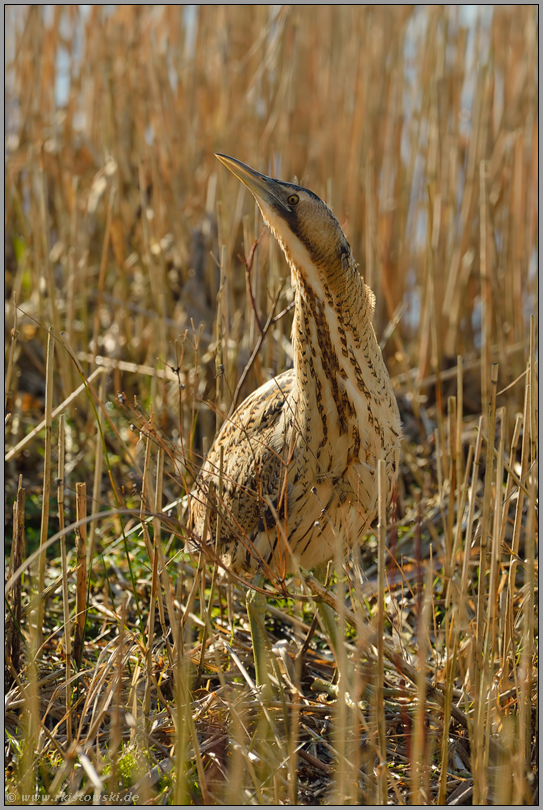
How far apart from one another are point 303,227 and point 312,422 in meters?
0.50

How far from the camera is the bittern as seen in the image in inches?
73.9

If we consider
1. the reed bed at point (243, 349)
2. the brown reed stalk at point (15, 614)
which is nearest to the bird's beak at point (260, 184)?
the reed bed at point (243, 349)

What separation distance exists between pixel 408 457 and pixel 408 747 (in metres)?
1.41

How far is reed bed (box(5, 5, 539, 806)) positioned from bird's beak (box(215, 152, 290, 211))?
0.37 m

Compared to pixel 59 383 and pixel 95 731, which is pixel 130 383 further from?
pixel 95 731

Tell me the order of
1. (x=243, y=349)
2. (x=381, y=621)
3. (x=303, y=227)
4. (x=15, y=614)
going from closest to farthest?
1. (x=381, y=621)
2. (x=303, y=227)
3. (x=15, y=614)
4. (x=243, y=349)

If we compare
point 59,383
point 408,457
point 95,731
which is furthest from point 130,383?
point 95,731

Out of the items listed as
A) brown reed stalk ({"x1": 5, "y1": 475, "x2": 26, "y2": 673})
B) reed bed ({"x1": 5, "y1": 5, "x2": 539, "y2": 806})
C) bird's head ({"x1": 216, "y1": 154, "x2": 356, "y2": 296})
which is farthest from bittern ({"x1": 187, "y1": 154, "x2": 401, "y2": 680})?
brown reed stalk ({"x1": 5, "y1": 475, "x2": 26, "y2": 673})

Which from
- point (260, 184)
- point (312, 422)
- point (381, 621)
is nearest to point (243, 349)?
point (312, 422)

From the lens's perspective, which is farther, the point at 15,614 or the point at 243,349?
the point at 243,349

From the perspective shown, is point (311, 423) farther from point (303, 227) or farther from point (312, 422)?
point (303, 227)

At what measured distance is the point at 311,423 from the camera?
6.63 ft

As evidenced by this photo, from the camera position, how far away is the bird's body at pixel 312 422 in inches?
73.9

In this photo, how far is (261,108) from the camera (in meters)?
4.52
